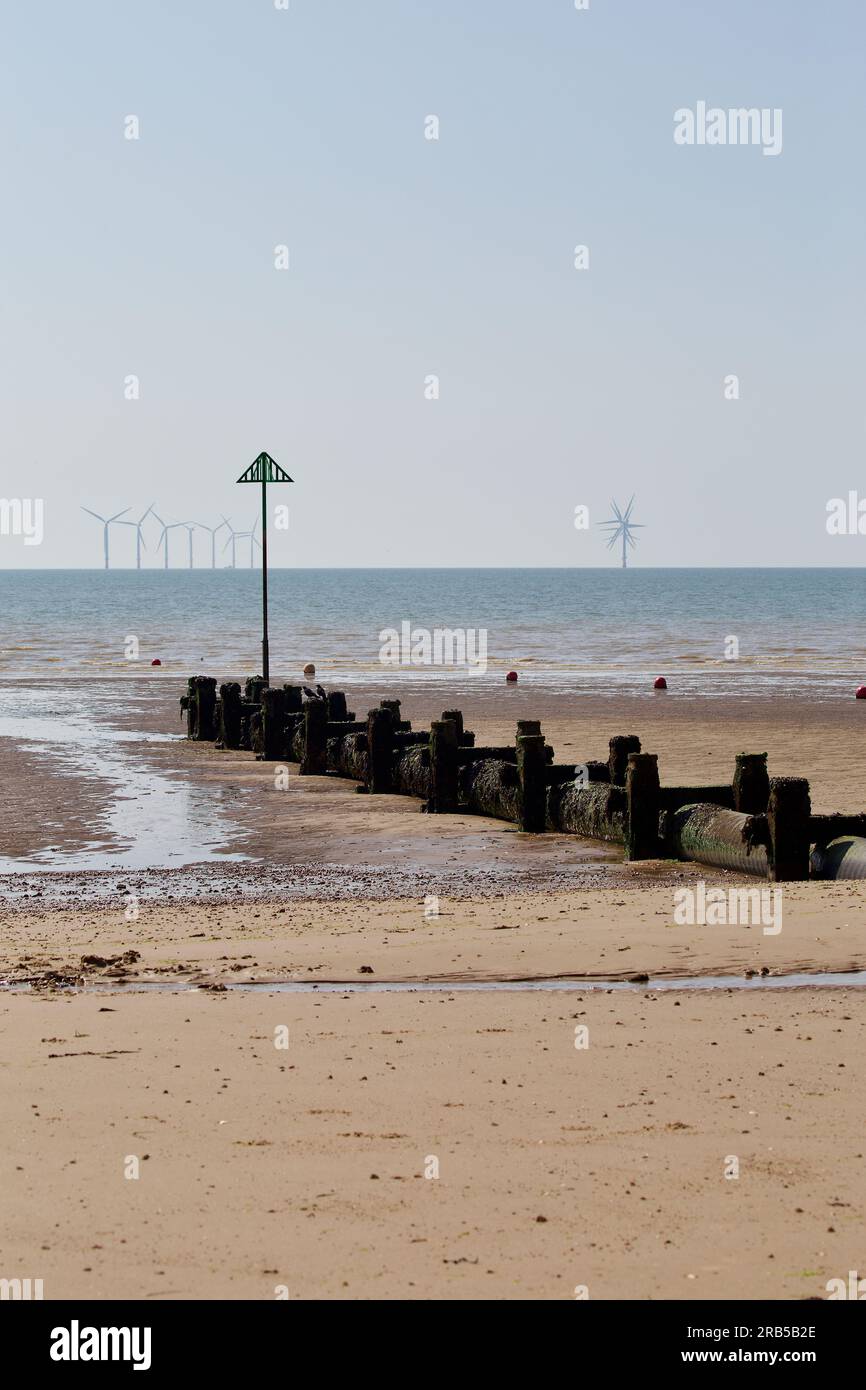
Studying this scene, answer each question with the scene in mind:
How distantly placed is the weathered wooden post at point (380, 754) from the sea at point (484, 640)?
73.1 feet

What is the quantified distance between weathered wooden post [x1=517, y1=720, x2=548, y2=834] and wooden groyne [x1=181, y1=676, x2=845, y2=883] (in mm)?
11

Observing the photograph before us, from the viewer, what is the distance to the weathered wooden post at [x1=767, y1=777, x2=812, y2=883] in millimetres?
13891

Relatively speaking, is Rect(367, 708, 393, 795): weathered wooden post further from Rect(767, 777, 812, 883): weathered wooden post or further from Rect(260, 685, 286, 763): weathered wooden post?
Rect(767, 777, 812, 883): weathered wooden post

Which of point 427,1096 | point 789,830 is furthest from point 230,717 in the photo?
point 427,1096

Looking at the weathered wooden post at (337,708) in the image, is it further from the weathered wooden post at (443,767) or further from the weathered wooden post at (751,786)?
the weathered wooden post at (751,786)

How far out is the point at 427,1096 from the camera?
764 centimetres

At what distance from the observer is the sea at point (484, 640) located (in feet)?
176

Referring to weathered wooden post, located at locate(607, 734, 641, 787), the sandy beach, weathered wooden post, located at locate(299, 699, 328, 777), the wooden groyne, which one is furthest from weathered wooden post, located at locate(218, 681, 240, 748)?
the sandy beach

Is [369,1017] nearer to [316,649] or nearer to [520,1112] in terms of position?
[520,1112]

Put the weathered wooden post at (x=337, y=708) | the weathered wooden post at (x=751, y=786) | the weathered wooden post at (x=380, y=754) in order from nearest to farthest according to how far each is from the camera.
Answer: the weathered wooden post at (x=751, y=786), the weathered wooden post at (x=380, y=754), the weathered wooden post at (x=337, y=708)

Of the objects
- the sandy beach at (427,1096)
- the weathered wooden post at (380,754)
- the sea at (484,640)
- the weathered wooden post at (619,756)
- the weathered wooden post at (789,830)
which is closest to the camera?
the sandy beach at (427,1096)

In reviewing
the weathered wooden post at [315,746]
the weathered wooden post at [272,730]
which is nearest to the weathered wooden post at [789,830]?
the weathered wooden post at [315,746]

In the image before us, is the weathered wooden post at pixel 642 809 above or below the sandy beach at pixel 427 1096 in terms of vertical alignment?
above
